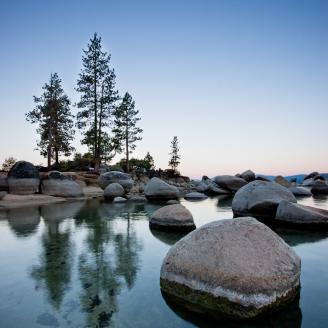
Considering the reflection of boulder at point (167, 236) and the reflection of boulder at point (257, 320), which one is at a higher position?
the reflection of boulder at point (257, 320)

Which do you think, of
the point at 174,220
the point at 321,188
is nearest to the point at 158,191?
the point at 174,220

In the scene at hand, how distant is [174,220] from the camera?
9.04 metres

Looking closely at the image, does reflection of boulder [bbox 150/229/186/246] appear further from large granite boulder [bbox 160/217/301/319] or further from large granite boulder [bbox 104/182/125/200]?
large granite boulder [bbox 104/182/125/200]

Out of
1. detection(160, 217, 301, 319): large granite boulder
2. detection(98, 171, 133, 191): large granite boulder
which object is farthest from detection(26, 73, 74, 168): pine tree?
detection(160, 217, 301, 319): large granite boulder

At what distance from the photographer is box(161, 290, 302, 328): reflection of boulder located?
11.1 ft

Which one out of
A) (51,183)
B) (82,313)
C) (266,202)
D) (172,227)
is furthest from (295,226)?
(51,183)

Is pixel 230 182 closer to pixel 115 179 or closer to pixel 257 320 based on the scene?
pixel 115 179

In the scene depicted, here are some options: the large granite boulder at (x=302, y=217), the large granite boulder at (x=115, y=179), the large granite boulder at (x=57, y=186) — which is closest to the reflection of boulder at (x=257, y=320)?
the large granite boulder at (x=302, y=217)

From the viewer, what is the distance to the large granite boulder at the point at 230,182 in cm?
2794

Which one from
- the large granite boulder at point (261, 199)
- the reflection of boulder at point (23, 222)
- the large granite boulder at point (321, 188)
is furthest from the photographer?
the large granite boulder at point (321, 188)

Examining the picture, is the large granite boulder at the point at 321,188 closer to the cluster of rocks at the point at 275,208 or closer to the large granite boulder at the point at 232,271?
the cluster of rocks at the point at 275,208

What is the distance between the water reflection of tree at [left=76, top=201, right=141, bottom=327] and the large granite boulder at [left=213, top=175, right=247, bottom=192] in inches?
753

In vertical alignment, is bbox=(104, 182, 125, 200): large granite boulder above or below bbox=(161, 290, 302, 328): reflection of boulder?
below

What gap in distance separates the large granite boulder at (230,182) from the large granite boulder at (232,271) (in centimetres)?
2383
